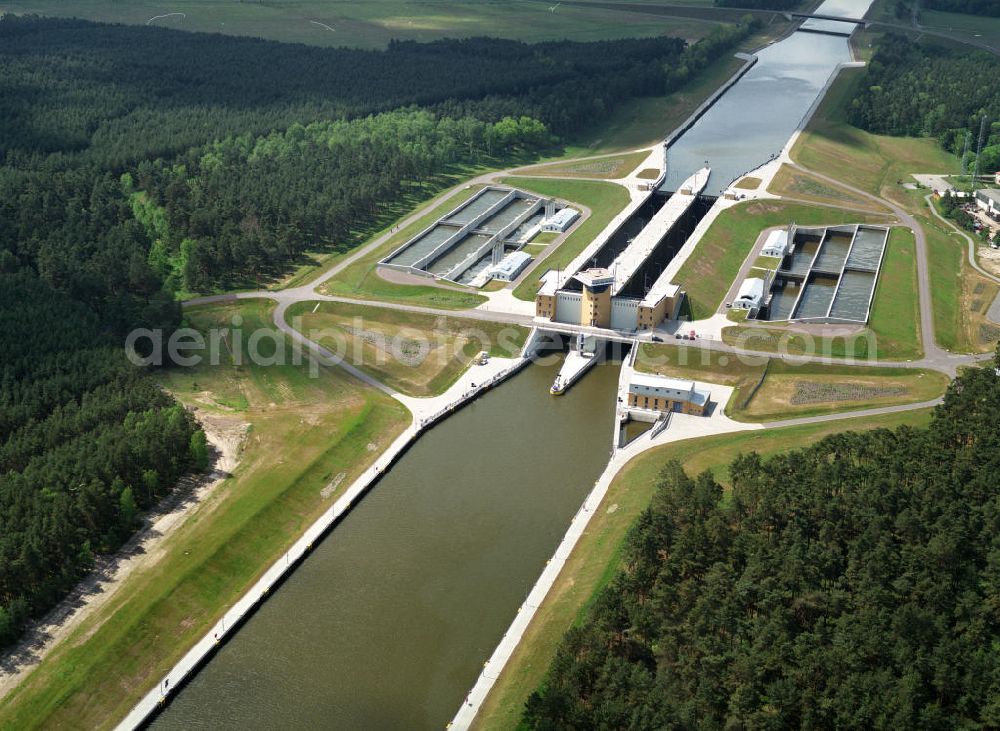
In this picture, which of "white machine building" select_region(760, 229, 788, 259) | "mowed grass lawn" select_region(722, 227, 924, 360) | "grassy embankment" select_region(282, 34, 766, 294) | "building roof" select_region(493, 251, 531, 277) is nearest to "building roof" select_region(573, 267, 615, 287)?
"grassy embankment" select_region(282, 34, 766, 294)

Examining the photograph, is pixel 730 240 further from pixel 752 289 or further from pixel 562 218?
pixel 562 218

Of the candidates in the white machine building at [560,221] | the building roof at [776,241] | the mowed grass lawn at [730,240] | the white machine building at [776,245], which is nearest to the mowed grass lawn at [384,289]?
the white machine building at [560,221]

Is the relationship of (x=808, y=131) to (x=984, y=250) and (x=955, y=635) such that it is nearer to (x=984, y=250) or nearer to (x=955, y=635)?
(x=984, y=250)

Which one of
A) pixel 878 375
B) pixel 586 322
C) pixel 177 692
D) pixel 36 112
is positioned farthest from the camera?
pixel 36 112

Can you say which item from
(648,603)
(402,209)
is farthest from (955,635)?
(402,209)

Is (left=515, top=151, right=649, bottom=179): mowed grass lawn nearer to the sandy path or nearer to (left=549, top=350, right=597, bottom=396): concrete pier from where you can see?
(left=549, top=350, right=597, bottom=396): concrete pier

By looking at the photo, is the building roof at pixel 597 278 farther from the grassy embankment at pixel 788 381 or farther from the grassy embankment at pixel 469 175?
the grassy embankment at pixel 469 175
